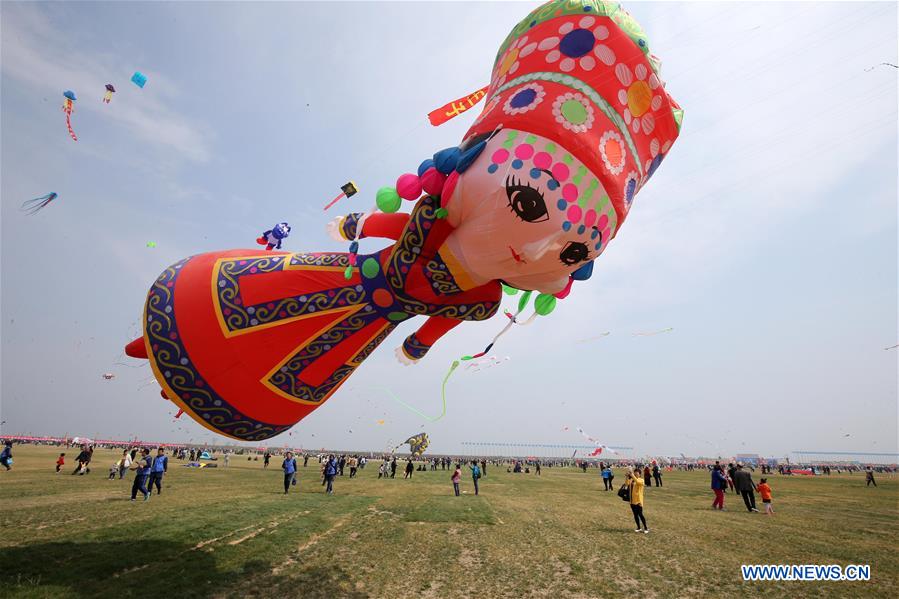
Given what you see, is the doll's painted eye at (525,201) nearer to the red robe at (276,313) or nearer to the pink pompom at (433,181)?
the pink pompom at (433,181)

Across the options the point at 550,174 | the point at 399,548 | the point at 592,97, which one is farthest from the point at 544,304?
the point at 399,548

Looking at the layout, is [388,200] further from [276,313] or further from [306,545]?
[306,545]

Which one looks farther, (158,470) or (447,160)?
(158,470)

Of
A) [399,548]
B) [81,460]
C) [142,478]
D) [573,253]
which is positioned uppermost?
[573,253]

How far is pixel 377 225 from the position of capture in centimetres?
539

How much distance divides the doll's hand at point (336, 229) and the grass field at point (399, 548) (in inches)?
183

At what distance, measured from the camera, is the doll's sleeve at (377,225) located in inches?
211

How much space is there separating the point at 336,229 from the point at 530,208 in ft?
8.47

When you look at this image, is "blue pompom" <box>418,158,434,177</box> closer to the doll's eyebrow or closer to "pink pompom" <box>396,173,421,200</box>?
"pink pompom" <box>396,173,421,200</box>

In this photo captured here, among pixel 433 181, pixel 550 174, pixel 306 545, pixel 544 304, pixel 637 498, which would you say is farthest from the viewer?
pixel 637 498

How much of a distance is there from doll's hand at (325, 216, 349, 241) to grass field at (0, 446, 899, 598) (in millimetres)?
4642

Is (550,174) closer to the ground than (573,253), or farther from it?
farther from it

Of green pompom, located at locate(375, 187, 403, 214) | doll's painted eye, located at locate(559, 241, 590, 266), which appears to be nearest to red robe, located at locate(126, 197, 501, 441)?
green pompom, located at locate(375, 187, 403, 214)

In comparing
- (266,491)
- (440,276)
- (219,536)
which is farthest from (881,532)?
(266,491)
